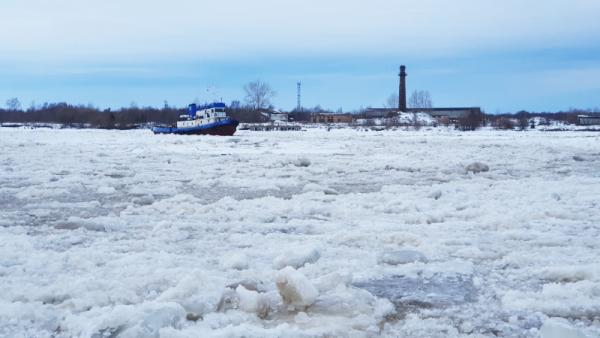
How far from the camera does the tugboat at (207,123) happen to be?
38.6 meters

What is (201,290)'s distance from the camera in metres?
3.06

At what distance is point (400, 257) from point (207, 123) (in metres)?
38.7

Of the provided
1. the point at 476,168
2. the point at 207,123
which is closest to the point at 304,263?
the point at 476,168

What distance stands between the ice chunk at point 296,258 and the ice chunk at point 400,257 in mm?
447

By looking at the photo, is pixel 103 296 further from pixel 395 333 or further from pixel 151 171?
pixel 151 171

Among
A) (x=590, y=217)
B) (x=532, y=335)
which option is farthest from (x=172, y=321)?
(x=590, y=217)

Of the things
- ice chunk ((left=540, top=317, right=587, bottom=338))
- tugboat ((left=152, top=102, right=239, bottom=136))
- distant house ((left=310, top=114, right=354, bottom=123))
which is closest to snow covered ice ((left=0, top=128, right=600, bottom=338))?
ice chunk ((left=540, top=317, right=587, bottom=338))

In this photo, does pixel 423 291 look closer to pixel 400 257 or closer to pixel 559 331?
pixel 400 257

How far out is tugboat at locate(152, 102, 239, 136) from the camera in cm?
3856

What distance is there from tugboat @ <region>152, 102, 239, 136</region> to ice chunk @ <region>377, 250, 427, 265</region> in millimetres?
34803

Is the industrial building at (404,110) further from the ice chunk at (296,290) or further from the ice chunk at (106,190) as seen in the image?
the ice chunk at (296,290)

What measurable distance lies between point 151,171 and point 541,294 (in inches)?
343

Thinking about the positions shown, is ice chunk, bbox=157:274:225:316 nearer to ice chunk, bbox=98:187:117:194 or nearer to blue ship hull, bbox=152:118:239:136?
ice chunk, bbox=98:187:117:194

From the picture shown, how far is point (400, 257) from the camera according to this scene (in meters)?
3.81
